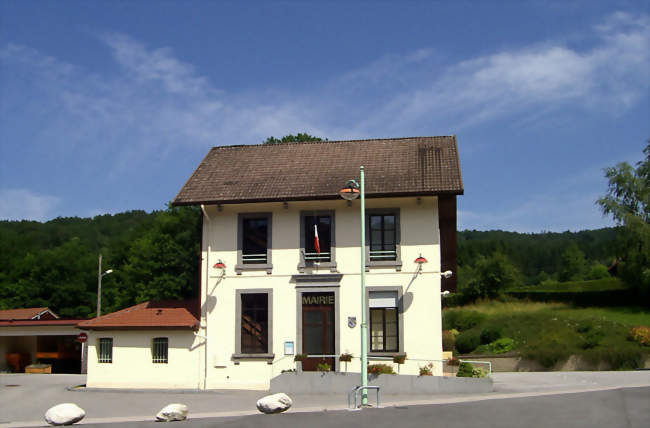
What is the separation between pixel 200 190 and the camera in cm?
2548

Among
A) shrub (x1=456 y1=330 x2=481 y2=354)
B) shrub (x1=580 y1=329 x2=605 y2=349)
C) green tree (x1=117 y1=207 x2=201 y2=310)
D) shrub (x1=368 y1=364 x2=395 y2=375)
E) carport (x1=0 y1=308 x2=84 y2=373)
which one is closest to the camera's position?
shrub (x1=368 y1=364 x2=395 y2=375)

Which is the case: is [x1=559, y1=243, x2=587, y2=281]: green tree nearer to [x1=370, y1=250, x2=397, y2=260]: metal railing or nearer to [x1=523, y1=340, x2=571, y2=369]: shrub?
[x1=523, y1=340, x2=571, y2=369]: shrub

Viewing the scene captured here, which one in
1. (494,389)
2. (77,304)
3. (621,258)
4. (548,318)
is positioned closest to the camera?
(494,389)

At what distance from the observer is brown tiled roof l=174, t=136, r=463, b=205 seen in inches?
949

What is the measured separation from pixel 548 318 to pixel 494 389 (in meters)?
24.7

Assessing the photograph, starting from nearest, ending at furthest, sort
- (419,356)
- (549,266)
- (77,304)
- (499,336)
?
(419,356) → (499,336) → (77,304) → (549,266)

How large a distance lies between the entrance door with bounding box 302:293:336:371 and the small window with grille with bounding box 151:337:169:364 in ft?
16.5

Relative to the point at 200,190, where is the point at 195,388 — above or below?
below

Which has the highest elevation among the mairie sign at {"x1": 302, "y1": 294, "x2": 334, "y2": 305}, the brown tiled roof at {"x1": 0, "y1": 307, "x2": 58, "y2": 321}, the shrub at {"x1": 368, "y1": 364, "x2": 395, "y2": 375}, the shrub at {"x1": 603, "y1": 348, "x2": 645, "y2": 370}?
the mairie sign at {"x1": 302, "y1": 294, "x2": 334, "y2": 305}

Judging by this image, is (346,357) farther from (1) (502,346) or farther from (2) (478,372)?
(1) (502,346)

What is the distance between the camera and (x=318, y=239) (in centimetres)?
2419

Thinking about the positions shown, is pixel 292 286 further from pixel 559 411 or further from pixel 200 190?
pixel 559 411

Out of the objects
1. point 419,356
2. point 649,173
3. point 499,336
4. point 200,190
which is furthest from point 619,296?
point 200,190

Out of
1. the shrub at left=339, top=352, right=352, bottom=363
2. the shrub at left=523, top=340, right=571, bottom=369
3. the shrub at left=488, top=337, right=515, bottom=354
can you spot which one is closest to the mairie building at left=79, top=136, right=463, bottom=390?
the shrub at left=339, top=352, right=352, bottom=363
